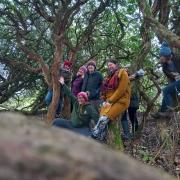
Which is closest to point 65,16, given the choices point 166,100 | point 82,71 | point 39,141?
point 82,71

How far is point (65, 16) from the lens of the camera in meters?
8.82

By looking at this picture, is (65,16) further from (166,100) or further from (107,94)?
(166,100)

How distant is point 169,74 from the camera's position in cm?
888

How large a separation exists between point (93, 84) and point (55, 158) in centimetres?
737

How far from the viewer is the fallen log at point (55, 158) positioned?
124 centimetres

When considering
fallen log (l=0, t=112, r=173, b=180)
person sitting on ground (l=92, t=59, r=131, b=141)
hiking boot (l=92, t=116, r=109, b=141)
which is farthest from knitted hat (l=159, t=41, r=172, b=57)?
fallen log (l=0, t=112, r=173, b=180)

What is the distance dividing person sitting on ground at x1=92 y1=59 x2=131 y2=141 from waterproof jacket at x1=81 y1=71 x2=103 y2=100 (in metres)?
0.62

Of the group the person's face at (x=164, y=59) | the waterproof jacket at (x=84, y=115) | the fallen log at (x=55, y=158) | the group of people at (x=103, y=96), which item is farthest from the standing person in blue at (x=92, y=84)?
the fallen log at (x=55, y=158)

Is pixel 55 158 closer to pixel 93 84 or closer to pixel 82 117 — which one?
pixel 82 117

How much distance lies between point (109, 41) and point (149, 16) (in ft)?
18.3

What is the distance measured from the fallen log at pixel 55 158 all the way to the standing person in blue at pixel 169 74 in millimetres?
7090

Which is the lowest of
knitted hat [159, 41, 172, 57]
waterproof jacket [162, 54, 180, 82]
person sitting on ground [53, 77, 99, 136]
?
person sitting on ground [53, 77, 99, 136]

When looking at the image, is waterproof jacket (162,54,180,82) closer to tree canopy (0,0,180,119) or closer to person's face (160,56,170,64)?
person's face (160,56,170,64)

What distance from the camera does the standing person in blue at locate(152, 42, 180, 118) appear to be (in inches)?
335
